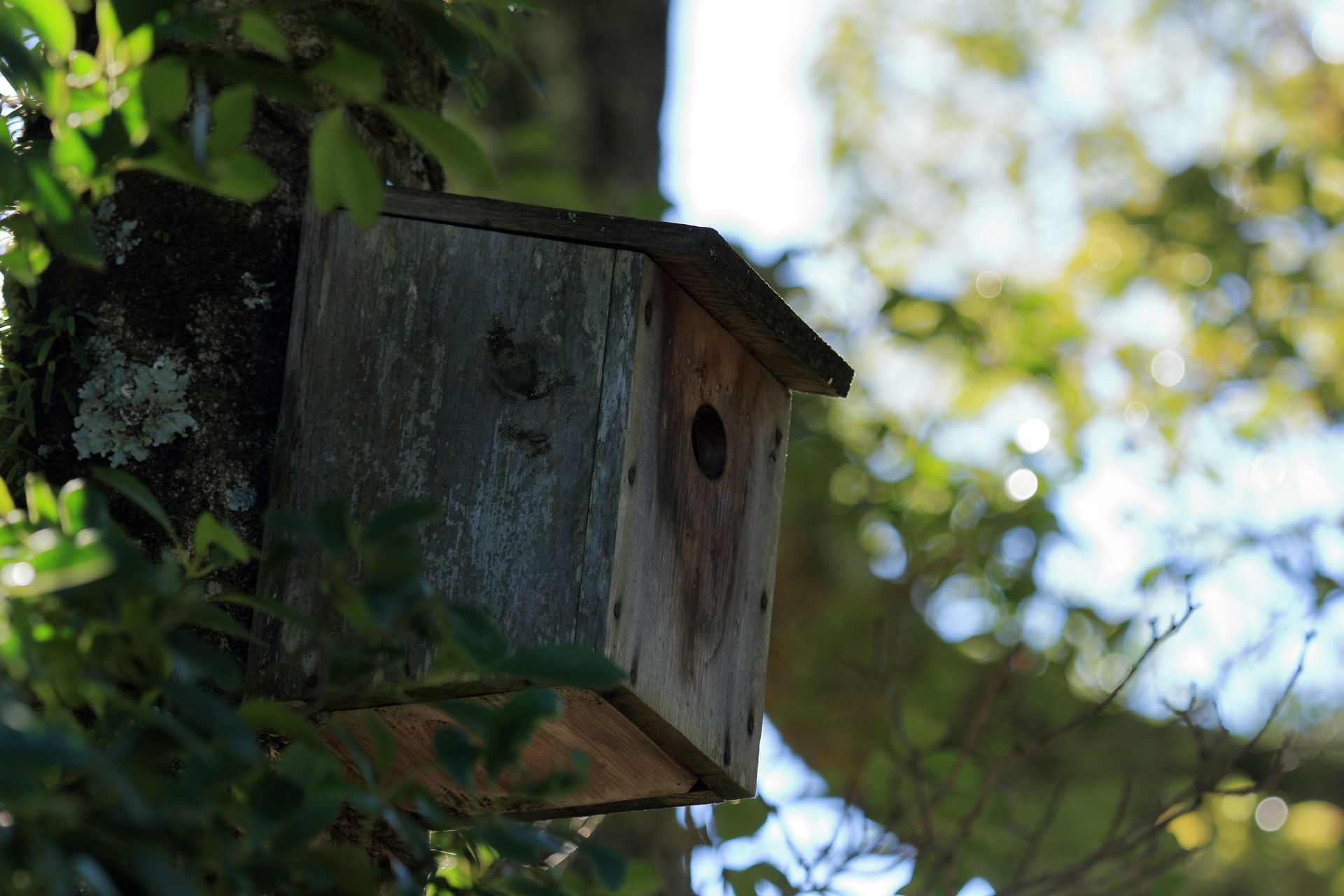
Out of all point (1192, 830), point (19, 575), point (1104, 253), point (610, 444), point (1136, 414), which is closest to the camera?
point (19, 575)

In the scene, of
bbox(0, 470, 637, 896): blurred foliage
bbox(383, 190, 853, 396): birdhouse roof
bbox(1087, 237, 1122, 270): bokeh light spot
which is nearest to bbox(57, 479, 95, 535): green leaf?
bbox(0, 470, 637, 896): blurred foliage

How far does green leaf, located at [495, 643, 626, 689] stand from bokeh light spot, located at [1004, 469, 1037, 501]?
2.70 meters

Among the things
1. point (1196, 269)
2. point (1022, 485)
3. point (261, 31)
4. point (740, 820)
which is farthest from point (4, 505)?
point (1196, 269)

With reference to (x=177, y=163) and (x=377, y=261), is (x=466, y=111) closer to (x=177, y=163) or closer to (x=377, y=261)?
(x=377, y=261)

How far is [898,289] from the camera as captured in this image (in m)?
3.85

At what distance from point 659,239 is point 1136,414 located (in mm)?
4405

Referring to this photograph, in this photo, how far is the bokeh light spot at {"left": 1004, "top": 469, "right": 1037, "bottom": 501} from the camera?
145 inches

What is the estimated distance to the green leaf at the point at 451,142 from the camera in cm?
113

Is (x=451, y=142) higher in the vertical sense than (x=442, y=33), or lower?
lower

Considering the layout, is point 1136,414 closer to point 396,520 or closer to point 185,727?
point 396,520

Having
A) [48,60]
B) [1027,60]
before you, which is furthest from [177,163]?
[1027,60]

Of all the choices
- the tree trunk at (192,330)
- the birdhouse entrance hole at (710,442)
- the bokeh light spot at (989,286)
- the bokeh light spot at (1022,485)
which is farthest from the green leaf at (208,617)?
the bokeh light spot at (989,286)

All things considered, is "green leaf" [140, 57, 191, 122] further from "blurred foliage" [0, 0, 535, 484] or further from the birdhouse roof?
the birdhouse roof

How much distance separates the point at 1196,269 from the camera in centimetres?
587
